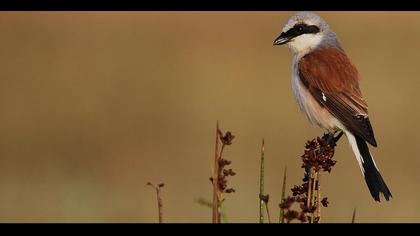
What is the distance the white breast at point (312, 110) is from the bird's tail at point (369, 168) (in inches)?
5.3

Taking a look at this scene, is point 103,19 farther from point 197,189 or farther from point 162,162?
point 197,189

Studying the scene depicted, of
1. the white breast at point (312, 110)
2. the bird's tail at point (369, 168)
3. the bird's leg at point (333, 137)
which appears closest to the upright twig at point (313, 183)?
the bird's tail at point (369, 168)

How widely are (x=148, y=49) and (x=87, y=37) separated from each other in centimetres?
87

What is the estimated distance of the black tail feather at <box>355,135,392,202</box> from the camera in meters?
4.77

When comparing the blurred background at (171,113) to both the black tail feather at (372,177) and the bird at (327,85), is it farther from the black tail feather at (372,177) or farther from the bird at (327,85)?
the black tail feather at (372,177)

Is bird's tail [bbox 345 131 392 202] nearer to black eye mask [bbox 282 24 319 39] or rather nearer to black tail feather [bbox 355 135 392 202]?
black tail feather [bbox 355 135 392 202]

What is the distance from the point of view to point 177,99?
9.88m

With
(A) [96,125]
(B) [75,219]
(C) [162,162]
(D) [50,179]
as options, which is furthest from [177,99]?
(B) [75,219]

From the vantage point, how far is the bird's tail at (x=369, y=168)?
4781 millimetres

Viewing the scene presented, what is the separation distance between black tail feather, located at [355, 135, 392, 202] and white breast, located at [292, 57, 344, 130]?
0.94 ft

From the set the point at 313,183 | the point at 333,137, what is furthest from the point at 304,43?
the point at 313,183

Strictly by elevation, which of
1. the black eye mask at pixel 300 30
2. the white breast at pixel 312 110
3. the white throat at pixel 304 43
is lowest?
the white breast at pixel 312 110

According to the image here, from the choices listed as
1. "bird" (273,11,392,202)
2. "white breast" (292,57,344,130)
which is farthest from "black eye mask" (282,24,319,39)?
"white breast" (292,57,344,130)

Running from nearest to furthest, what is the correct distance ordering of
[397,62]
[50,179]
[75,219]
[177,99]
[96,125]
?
1. [75,219]
2. [50,179]
3. [96,125]
4. [177,99]
5. [397,62]
